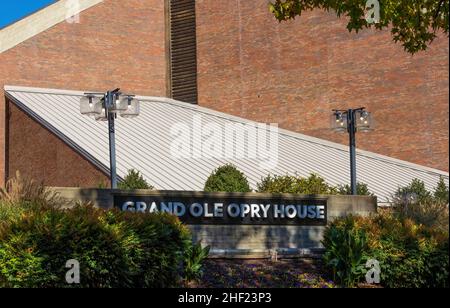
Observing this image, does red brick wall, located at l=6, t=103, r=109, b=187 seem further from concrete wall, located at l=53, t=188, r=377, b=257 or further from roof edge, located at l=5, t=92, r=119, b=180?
concrete wall, located at l=53, t=188, r=377, b=257

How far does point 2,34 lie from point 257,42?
38.9ft

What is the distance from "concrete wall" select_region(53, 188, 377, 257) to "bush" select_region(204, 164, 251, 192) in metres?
5.16

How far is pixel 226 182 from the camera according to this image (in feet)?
94.2

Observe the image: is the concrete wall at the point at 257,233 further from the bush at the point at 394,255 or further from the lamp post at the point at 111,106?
the lamp post at the point at 111,106

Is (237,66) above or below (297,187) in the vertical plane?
above

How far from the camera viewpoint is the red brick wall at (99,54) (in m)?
40.8

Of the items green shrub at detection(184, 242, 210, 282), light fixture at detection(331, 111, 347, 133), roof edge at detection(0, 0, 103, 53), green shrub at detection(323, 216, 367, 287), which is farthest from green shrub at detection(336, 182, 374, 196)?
roof edge at detection(0, 0, 103, 53)

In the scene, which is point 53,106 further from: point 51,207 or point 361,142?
point 51,207

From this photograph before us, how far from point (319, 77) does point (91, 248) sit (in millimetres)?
26837

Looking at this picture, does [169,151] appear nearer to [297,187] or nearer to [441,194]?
[297,187]

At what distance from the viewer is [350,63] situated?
135 ft

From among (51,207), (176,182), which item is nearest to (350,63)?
(176,182)

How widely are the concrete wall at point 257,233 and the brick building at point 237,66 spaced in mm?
14271

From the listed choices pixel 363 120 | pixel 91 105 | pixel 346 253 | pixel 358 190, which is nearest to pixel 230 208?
pixel 346 253
